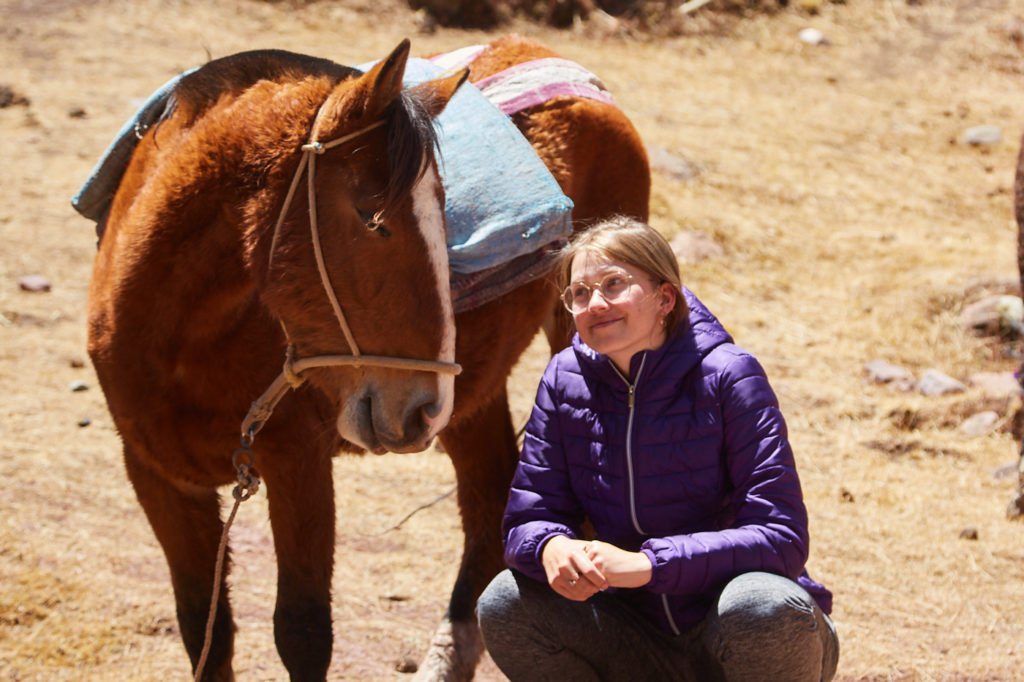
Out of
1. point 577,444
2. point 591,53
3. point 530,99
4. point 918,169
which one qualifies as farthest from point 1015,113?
point 577,444

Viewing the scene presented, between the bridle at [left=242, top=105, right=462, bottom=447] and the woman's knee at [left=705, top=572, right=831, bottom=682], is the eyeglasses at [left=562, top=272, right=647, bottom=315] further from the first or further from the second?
the woman's knee at [left=705, top=572, right=831, bottom=682]

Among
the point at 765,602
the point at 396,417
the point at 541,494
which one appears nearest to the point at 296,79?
the point at 396,417

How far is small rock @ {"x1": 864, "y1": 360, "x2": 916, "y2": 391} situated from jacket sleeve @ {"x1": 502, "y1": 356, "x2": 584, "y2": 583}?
380 centimetres

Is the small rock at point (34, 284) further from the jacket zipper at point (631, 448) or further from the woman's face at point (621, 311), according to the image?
the jacket zipper at point (631, 448)

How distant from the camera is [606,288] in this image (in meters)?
2.22

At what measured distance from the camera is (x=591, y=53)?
10.1 m

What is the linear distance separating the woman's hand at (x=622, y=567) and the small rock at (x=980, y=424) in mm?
3629

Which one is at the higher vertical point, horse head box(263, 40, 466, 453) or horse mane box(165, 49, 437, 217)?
horse mane box(165, 49, 437, 217)

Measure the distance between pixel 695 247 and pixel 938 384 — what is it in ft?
6.60

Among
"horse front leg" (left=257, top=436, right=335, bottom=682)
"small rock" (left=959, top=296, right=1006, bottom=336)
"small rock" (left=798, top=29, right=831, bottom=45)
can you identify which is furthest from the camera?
"small rock" (left=798, top=29, right=831, bottom=45)

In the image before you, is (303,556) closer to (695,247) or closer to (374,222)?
(374,222)

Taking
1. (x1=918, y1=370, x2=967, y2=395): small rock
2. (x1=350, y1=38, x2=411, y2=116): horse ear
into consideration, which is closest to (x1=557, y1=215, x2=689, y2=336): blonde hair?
(x1=350, y1=38, x2=411, y2=116): horse ear

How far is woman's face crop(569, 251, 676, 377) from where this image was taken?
2172 millimetres

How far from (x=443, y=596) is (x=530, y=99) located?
71.3 inches
